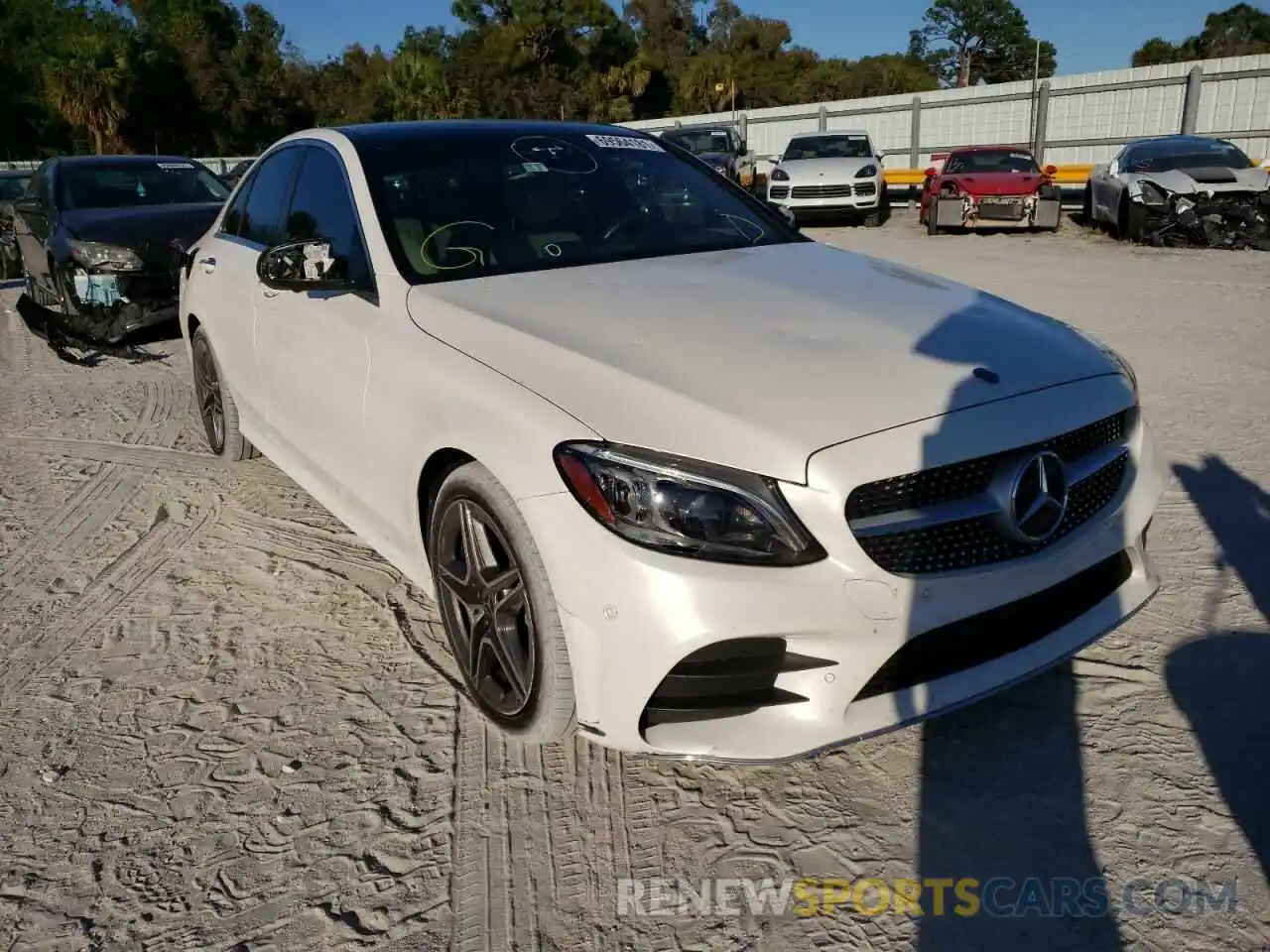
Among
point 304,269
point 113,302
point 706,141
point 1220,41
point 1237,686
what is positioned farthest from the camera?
point 1220,41

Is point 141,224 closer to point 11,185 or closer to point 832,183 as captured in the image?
point 11,185

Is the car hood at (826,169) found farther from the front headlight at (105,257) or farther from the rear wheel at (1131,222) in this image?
the front headlight at (105,257)

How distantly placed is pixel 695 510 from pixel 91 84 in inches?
1690

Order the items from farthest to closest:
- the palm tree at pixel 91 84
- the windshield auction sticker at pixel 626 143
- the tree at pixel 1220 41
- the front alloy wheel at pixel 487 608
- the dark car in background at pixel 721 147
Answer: the tree at pixel 1220 41 → the palm tree at pixel 91 84 → the dark car in background at pixel 721 147 → the windshield auction sticker at pixel 626 143 → the front alloy wheel at pixel 487 608

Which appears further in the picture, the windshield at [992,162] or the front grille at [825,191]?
the front grille at [825,191]

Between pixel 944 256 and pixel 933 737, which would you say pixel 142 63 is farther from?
pixel 933 737

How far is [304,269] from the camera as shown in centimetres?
321

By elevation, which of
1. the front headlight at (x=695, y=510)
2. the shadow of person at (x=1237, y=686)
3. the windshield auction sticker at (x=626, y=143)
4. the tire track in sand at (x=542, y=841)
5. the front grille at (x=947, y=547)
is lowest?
the tire track in sand at (x=542, y=841)

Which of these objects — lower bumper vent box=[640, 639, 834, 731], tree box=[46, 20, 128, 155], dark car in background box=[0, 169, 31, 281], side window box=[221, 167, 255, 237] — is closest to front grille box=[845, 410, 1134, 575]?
lower bumper vent box=[640, 639, 834, 731]

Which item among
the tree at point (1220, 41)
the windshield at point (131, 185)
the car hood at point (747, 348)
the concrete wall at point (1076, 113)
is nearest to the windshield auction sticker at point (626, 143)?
the car hood at point (747, 348)

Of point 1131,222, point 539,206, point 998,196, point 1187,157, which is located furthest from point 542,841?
point 998,196

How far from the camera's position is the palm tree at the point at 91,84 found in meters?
36.9

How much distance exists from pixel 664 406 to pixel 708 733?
720mm

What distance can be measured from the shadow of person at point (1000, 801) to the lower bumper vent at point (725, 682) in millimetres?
288
